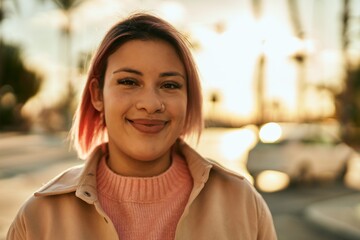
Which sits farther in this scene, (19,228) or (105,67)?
(105,67)

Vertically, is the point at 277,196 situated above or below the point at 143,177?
below

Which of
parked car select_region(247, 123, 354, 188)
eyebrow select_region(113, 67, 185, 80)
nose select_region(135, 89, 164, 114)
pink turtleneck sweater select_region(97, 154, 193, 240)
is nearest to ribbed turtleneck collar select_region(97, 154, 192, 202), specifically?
pink turtleneck sweater select_region(97, 154, 193, 240)

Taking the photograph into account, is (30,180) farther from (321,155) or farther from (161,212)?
(161,212)

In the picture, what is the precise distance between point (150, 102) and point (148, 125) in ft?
0.34

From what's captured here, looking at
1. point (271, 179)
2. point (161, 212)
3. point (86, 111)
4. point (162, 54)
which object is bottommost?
point (271, 179)

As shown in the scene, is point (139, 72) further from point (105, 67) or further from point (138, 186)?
point (138, 186)

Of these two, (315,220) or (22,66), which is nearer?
(315,220)

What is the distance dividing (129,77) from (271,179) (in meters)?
13.7

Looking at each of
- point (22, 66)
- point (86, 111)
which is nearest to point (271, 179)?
point (86, 111)

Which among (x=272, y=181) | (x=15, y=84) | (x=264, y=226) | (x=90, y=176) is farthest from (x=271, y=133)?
(x=15, y=84)

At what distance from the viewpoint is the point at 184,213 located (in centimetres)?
245

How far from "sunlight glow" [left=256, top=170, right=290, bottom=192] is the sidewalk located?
2.58 metres

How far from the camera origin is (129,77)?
2.47m

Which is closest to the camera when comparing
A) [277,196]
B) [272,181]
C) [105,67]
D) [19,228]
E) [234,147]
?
[19,228]
